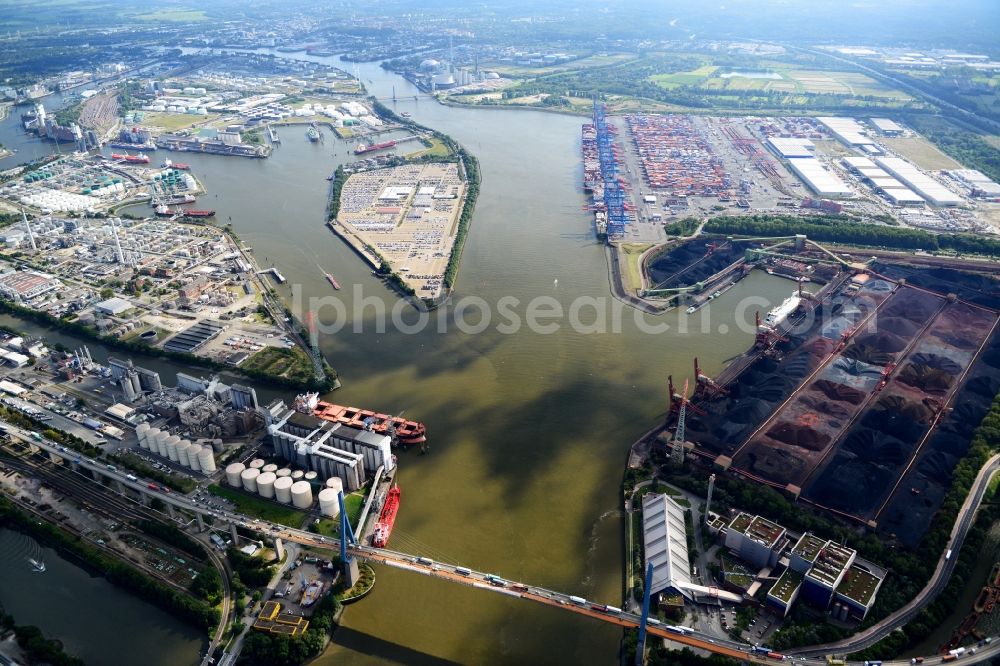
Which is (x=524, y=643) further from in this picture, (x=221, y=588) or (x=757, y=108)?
(x=757, y=108)

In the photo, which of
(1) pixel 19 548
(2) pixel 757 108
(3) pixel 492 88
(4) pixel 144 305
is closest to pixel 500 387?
(1) pixel 19 548

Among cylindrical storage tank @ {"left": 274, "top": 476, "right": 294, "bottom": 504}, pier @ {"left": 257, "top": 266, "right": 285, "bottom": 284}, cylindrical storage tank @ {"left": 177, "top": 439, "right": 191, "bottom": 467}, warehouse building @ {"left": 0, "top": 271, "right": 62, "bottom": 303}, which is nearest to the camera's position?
cylindrical storage tank @ {"left": 274, "top": 476, "right": 294, "bottom": 504}

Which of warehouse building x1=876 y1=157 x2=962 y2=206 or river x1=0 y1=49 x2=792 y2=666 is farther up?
warehouse building x1=876 y1=157 x2=962 y2=206

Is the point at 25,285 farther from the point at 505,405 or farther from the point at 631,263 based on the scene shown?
the point at 631,263

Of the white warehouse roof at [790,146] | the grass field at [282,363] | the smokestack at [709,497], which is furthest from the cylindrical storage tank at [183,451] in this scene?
the white warehouse roof at [790,146]

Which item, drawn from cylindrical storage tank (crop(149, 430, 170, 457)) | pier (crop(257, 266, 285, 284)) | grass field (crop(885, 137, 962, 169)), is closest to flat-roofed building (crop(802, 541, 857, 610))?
cylindrical storage tank (crop(149, 430, 170, 457))

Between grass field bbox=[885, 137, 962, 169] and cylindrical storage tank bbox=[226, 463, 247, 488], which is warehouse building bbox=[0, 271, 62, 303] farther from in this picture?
grass field bbox=[885, 137, 962, 169]
